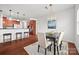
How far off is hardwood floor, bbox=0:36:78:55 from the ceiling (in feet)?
1.78

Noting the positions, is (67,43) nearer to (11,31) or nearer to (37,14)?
(37,14)

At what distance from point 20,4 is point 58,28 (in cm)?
98

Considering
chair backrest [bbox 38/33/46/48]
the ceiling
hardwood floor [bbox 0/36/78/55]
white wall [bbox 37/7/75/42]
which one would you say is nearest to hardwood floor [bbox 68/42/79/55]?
hardwood floor [bbox 0/36/78/55]

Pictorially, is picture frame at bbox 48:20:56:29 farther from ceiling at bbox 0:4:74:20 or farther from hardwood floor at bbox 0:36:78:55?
hardwood floor at bbox 0:36:78:55

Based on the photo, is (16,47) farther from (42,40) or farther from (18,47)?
(42,40)

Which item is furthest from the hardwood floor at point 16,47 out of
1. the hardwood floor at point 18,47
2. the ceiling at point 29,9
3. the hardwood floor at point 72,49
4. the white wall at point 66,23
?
the hardwood floor at point 72,49

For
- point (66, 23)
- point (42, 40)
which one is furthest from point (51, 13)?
point (42, 40)

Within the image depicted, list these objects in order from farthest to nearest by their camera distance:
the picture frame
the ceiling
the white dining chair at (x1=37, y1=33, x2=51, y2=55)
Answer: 1. the white dining chair at (x1=37, y1=33, x2=51, y2=55)
2. the picture frame
3. the ceiling

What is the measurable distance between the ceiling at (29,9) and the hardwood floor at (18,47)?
54cm

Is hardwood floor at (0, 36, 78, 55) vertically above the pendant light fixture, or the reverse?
the pendant light fixture

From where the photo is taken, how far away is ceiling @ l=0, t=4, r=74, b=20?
228 centimetres

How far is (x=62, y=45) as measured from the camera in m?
2.50

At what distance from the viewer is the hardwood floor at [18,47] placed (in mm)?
2365
